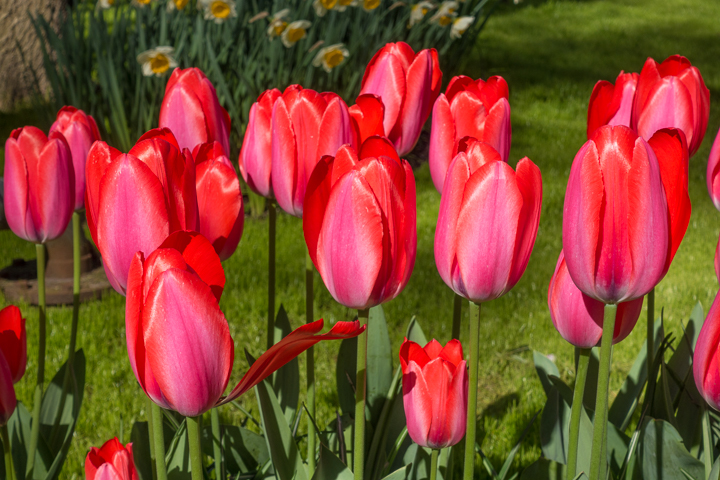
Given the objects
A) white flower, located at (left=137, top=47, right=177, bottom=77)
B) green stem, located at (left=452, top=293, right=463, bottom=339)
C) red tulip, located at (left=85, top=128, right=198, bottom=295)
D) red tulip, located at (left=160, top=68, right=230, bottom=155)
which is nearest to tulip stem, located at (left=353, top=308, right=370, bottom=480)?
red tulip, located at (left=85, top=128, right=198, bottom=295)

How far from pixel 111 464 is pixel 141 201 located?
0.32 m

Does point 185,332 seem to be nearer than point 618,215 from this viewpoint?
Yes

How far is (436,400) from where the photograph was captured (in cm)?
100

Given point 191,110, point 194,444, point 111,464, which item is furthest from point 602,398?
point 191,110

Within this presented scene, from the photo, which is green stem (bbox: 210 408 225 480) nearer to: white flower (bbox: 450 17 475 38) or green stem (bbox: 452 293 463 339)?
green stem (bbox: 452 293 463 339)

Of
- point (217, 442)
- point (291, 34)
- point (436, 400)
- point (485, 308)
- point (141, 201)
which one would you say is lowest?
point (485, 308)

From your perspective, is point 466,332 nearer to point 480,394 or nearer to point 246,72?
point 480,394

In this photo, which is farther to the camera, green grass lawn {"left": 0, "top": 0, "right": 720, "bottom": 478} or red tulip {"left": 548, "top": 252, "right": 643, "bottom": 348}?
green grass lawn {"left": 0, "top": 0, "right": 720, "bottom": 478}

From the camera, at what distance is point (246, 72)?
385cm

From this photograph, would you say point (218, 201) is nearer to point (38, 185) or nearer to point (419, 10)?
point (38, 185)

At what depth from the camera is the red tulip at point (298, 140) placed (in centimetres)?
111

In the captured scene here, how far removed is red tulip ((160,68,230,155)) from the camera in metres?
1.19

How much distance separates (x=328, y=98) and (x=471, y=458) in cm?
61

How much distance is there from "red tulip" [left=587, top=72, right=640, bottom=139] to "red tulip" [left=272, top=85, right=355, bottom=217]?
1.61 ft
